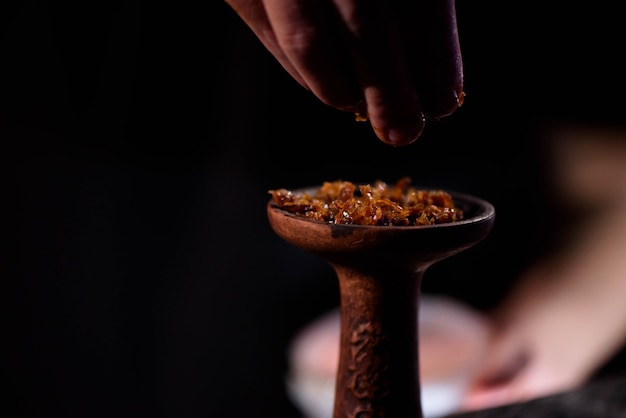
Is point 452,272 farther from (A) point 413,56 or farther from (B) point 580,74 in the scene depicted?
(A) point 413,56

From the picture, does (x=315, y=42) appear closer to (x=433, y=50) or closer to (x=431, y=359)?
(x=433, y=50)

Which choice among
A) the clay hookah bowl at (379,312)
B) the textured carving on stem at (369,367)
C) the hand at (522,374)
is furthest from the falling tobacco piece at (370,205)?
the hand at (522,374)

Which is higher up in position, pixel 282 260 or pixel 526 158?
pixel 526 158

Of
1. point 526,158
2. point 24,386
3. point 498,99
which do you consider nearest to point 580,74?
point 498,99

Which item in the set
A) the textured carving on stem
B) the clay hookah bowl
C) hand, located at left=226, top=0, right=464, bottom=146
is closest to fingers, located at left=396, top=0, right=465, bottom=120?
hand, located at left=226, top=0, right=464, bottom=146

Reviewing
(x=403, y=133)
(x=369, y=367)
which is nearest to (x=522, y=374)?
(x=369, y=367)

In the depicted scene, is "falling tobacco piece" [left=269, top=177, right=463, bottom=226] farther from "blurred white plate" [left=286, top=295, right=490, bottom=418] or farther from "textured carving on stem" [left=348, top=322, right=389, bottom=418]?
"blurred white plate" [left=286, top=295, right=490, bottom=418]
